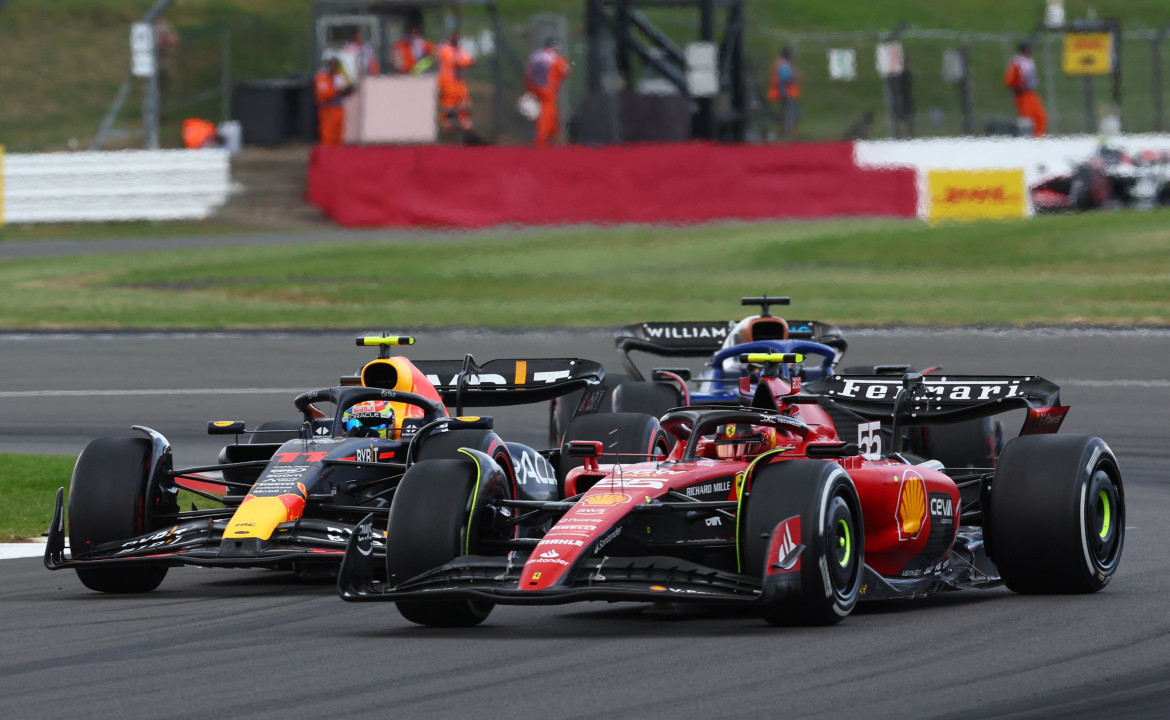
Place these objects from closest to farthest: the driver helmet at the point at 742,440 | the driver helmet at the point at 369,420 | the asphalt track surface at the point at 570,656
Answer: the asphalt track surface at the point at 570,656, the driver helmet at the point at 742,440, the driver helmet at the point at 369,420

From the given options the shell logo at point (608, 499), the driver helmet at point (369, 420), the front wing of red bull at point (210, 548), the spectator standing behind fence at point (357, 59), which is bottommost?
the front wing of red bull at point (210, 548)

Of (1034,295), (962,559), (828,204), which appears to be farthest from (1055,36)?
(962,559)

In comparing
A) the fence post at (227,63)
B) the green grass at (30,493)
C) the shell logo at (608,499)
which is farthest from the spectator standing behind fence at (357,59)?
the shell logo at (608,499)

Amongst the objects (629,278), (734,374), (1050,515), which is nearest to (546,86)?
(629,278)

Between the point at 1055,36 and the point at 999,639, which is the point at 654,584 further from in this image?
the point at 1055,36

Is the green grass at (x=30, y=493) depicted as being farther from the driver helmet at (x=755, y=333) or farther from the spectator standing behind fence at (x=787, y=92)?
the spectator standing behind fence at (x=787, y=92)

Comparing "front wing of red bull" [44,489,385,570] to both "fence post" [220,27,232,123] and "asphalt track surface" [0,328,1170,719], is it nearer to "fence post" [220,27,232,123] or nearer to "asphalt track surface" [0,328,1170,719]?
"asphalt track surface" [0,328,1170,719]

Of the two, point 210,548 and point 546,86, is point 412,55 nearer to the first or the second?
point 546,86

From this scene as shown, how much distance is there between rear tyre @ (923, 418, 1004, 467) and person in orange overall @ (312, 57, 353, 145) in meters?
25.3

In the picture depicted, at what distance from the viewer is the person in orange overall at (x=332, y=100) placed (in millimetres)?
36406

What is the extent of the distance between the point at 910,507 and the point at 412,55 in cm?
3018

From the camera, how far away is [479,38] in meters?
45.4

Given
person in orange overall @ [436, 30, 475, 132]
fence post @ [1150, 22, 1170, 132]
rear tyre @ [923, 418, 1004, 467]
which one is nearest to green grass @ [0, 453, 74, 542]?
rear tyre @ [923, 418, 1004, 467]

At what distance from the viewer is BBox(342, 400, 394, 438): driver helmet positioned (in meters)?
10.8
